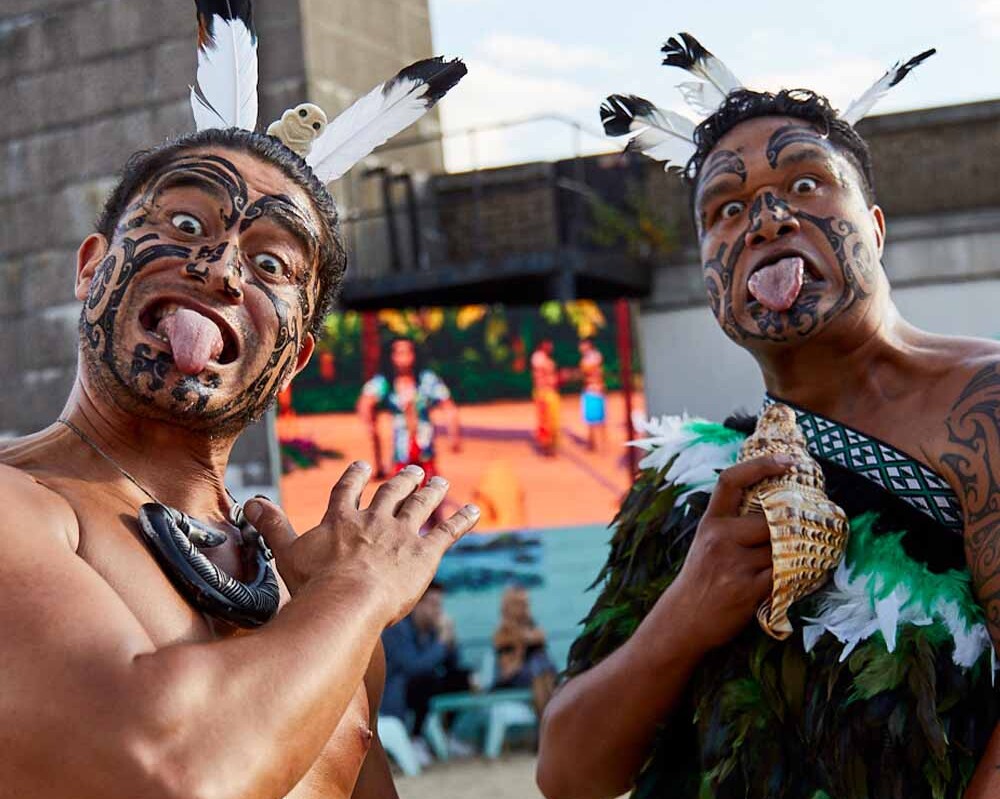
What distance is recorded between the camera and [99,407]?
218cm

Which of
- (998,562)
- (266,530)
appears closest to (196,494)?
(266,530)

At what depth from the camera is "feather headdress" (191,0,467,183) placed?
2.57 meters

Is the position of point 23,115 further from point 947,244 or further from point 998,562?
point 998,562

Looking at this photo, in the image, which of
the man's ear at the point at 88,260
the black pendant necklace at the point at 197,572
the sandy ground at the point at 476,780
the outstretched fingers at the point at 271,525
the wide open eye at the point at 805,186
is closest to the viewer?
the black pendant necklace at the point at 197,572

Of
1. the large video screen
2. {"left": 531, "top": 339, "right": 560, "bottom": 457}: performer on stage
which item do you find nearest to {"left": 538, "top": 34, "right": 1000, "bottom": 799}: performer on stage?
the large video screen

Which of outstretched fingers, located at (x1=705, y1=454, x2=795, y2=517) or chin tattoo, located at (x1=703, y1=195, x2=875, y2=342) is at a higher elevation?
chin tattoo, located at (x1=703, y1=195, x2=875, y2=342)

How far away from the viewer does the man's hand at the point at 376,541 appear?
6.39ft

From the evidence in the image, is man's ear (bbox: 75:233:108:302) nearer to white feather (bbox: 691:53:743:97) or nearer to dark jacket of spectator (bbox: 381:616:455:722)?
white feather (bbox: 691:53:743:97)

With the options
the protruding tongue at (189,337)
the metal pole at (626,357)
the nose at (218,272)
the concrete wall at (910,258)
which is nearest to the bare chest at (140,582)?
the protruding tongue at (189,337)

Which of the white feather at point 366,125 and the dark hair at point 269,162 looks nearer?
the dark hair at point 269,162

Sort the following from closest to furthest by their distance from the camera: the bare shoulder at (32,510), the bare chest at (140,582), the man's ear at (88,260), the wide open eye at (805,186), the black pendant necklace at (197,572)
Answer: the bare shoulder at (32,510) → the bare chest at (140,582) → the black pendant necklace at (197,572) → the man's ear at (88,260) → the wide open eye at (805,186)

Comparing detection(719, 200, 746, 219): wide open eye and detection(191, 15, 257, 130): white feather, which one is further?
detection(719, 200, 746, 219): wide open eye

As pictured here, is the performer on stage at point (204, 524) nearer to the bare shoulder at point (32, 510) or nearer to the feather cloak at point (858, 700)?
the bare shoulder at point (32, 510)

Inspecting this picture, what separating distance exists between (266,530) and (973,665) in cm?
131
